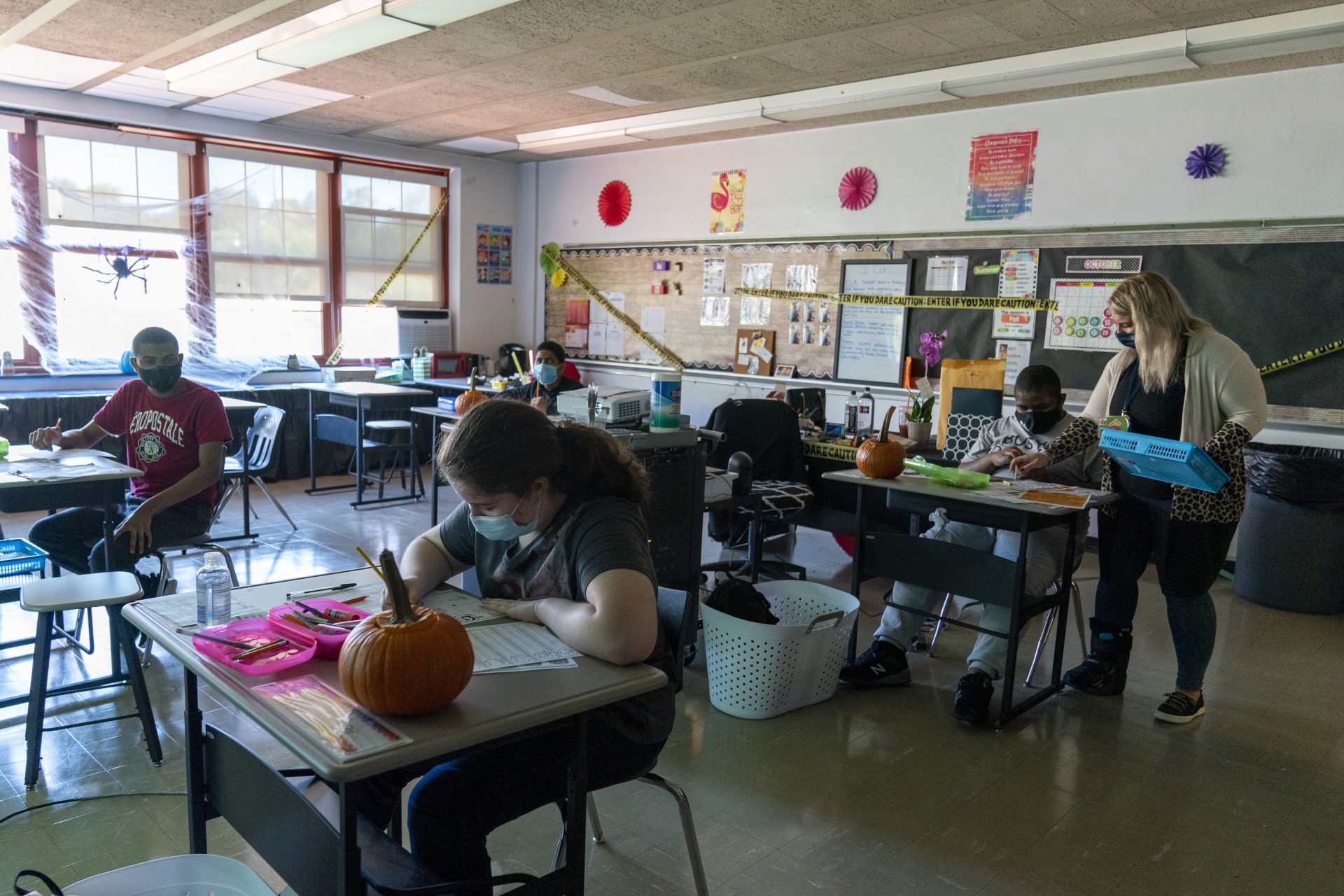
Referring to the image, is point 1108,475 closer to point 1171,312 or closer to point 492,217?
point 1171,312

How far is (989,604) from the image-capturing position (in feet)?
10.4

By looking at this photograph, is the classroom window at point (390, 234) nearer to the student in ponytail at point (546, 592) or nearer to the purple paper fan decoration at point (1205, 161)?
the purple paper fan decoration at point (1205, 161)

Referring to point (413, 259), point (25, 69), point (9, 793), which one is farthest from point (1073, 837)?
point (413, 259)

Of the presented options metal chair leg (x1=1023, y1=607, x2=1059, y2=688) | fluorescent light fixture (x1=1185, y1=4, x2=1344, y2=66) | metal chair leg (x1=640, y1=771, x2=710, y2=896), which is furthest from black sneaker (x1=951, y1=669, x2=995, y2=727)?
fluorescent light fixture (x1=1185, y1=4, x2=1344, y2=66)

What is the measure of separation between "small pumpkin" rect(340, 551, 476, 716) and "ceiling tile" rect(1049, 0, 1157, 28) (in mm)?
3895

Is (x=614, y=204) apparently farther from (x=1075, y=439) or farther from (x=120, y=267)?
(x=1075, y=439)

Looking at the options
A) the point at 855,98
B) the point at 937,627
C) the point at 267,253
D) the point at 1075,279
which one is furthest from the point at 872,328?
the point at 267,253

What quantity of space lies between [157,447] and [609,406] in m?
1.69

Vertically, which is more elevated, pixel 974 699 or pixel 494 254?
pixel 494 254

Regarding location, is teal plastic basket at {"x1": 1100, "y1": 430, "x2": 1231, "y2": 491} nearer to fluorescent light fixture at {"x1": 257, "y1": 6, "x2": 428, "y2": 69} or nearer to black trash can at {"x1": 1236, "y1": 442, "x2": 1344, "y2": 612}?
black trash can at {"x1": 1236, "y1": 442, "x2": 1344, "y2": 612}

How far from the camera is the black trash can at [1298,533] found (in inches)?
177

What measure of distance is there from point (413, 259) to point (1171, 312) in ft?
22.4

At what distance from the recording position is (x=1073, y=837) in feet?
7.94

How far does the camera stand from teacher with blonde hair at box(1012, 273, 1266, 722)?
2957mm
